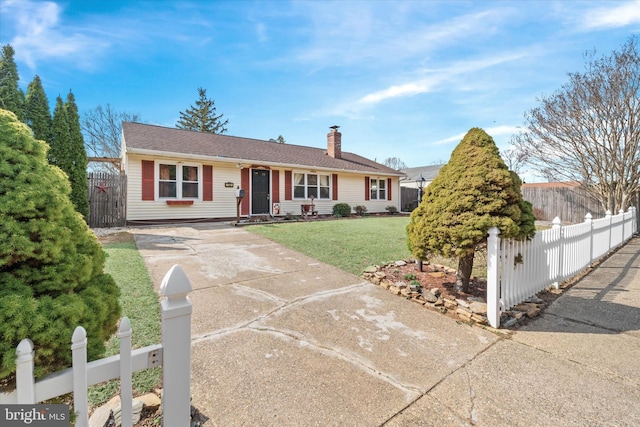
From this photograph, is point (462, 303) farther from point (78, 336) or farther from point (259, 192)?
point (259, 192)

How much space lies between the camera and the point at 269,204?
46.9ft

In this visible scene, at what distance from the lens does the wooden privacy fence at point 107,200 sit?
1037 cm

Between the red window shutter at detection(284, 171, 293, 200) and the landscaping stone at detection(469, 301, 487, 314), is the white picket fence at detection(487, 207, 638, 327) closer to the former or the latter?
the landscaping stone at detection(469, 301, 487, 314)

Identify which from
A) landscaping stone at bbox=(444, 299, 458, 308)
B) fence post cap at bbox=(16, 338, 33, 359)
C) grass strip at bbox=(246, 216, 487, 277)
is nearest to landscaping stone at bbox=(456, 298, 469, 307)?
landscaping stone at bbox=(444, 299, 458, 308)

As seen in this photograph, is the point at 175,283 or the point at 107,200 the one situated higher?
the point at 107,200

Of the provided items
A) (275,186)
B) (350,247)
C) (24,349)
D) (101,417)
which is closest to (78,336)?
(24,349)

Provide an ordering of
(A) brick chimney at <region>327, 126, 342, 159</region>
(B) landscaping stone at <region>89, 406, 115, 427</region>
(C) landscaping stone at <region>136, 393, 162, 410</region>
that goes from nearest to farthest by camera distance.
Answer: (B) landscaping stone at <region>89, 406, 115, 427</region>
(C) landscaping stone at <region>136, 393, 162, 410</region>
(A) brick chimney at <region>327, 126, 342, 159</region>

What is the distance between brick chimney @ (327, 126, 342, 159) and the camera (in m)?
19.1

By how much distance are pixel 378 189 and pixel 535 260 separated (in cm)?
1512

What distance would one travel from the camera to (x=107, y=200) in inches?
416

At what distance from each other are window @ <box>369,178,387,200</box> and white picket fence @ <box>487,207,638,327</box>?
12.5 m

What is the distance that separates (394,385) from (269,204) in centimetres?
1248

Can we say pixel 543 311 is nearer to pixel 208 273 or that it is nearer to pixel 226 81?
pixel 208 273

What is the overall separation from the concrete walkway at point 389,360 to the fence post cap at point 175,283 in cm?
109
